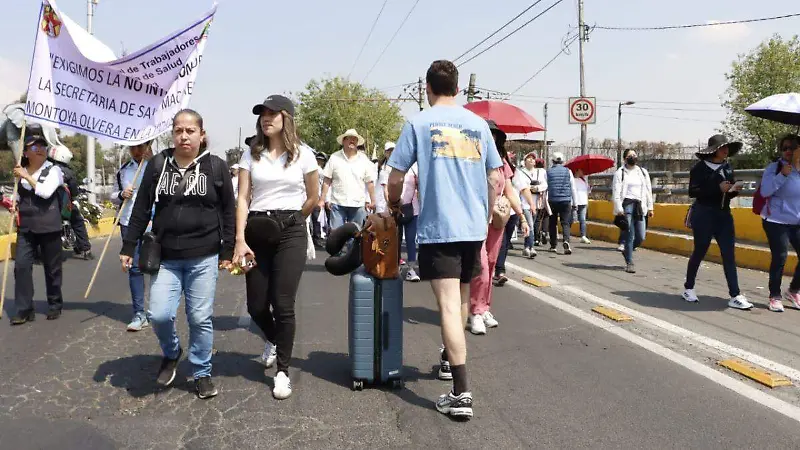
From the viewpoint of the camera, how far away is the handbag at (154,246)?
149 inches

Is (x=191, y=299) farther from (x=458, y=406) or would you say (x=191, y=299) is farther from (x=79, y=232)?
(x=79, y=232)

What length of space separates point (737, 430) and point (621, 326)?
237cm

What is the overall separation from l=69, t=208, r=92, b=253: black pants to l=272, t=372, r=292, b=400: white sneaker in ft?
27.2

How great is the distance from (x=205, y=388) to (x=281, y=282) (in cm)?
78

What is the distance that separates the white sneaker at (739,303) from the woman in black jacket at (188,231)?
16.7ft

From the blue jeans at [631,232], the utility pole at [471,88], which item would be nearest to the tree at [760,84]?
the utility pole at [471,88]

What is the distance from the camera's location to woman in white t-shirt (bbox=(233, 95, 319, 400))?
4094 millimetres

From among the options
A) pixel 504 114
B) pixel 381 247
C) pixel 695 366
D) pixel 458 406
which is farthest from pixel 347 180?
pixel 458 406

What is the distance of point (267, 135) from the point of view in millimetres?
4148

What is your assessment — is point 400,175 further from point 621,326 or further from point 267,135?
point 621,326

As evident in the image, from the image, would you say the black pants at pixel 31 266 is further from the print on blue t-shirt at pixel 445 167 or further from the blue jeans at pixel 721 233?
the blue jeans at pixel 721 233

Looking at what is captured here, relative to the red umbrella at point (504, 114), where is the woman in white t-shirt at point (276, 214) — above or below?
below

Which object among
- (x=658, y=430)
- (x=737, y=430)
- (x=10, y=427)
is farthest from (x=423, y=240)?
(x=10, y=427)

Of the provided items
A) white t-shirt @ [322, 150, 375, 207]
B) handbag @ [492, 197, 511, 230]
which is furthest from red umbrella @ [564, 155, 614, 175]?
handbag @ [492, 197, 511, 230]
